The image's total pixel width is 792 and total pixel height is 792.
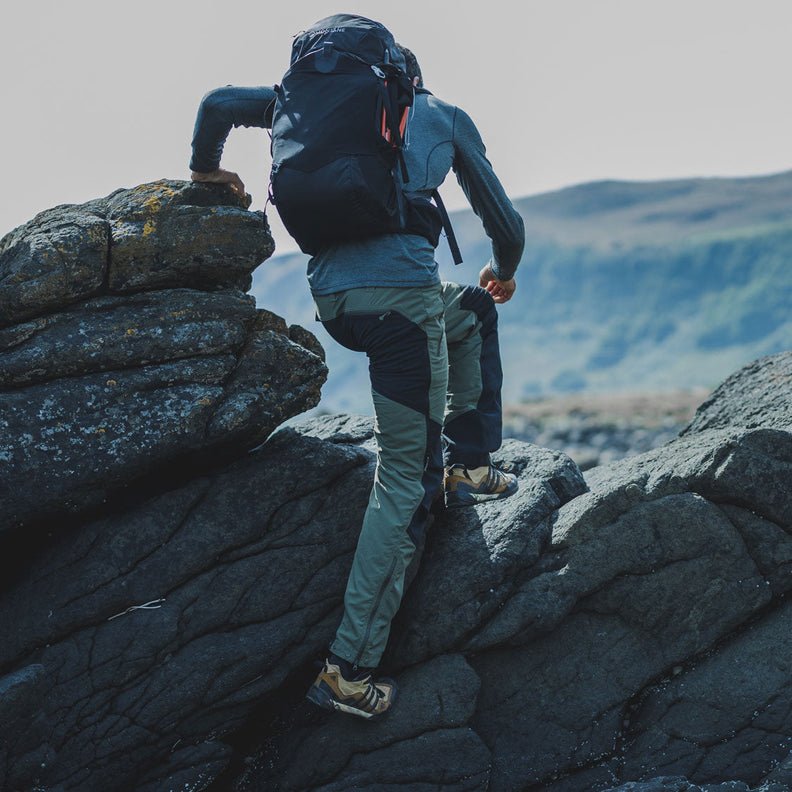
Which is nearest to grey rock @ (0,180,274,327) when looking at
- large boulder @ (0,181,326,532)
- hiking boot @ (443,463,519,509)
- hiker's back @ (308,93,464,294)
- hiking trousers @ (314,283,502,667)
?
large boulder @ (0,181,326,532)

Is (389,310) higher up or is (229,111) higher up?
(229,111)

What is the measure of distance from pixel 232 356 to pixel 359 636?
302 centimetres

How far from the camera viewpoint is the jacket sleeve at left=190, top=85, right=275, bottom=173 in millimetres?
7840

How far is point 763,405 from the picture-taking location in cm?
1055

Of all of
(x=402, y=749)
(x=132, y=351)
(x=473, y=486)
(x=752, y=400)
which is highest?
(x=132, y=351)

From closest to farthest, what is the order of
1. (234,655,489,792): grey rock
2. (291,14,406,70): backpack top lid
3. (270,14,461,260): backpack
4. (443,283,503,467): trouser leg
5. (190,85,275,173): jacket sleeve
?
(270,14,461,260): backpack
(291,14,406,70): backpack top lid
(234,655,489,792): grey rock
(190,85,275,173): jacket sleeve
(443,283,503,467): trouser leg

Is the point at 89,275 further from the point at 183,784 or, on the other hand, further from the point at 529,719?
the point at 529,719

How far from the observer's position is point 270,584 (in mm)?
8242

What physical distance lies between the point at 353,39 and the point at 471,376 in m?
3.46

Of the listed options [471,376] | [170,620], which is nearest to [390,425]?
[471,376]

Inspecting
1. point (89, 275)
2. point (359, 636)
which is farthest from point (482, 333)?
point (89, 275)

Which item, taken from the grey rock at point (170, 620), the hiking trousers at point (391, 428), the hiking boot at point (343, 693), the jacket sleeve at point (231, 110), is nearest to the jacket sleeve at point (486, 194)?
the hiking trousers at point (391, 428)

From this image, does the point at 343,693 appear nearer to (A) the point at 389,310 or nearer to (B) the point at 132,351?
(A) the point at 389,310

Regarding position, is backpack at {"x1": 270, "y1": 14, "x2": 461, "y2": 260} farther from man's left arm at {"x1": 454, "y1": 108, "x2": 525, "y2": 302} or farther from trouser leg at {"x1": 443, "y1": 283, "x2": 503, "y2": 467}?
trouser leg at {"x1": 443, "y1": 283, "x2": 503, "y2": 467}
